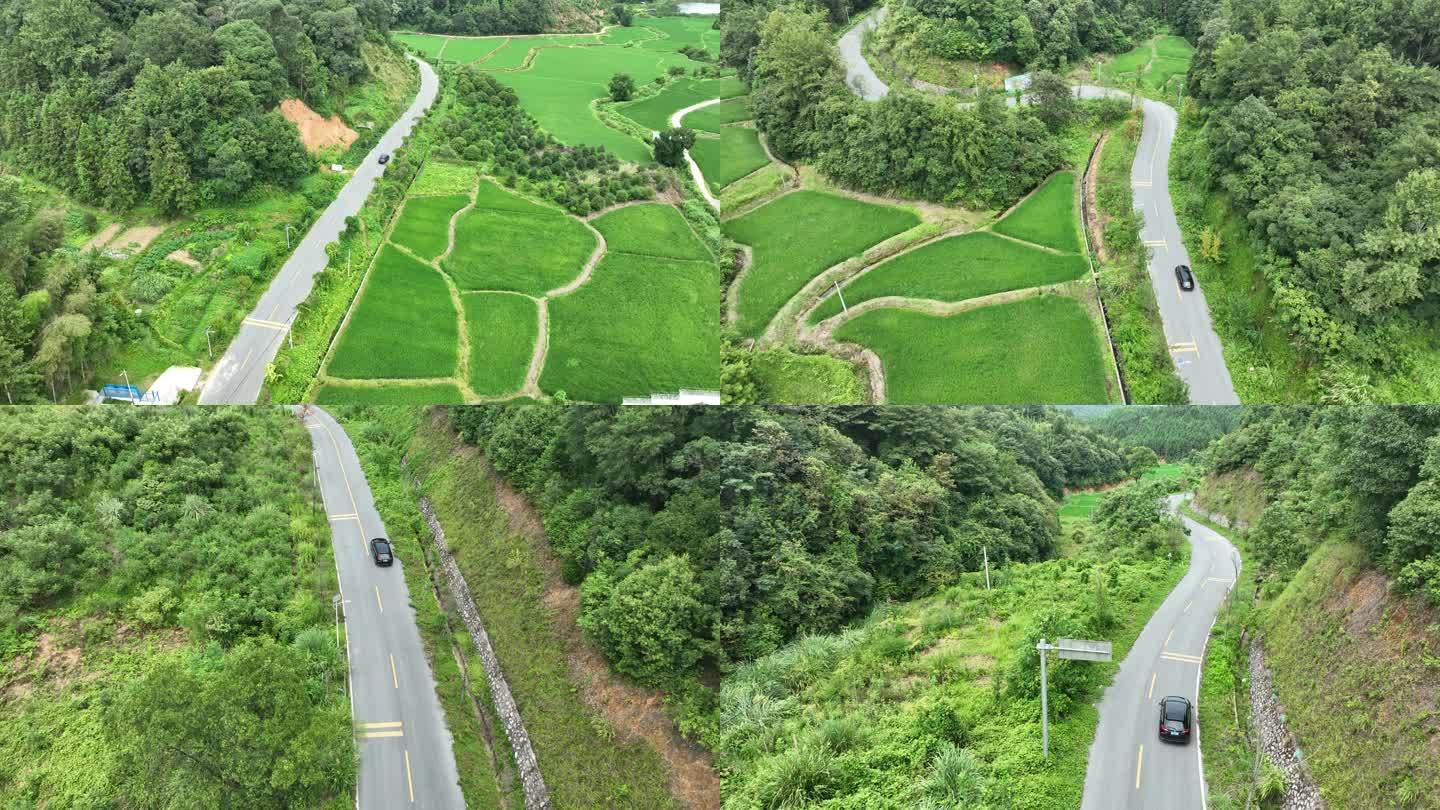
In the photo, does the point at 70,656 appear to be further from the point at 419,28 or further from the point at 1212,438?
the point at 419,28

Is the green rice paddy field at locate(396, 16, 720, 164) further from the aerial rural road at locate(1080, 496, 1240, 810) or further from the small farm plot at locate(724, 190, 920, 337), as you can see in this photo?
the aerial rural road at locate(1080, 496, 1240, 810)

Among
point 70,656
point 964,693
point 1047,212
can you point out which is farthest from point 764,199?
point 70,656

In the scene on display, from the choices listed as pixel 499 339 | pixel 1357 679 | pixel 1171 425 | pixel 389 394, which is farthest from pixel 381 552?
pixel 1171 425

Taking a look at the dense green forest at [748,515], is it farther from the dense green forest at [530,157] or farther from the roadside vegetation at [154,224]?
the dense green forest at [530,157]

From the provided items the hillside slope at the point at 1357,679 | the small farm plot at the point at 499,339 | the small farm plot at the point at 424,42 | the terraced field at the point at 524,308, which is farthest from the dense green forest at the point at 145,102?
the hillside slope at the point at 1357,679

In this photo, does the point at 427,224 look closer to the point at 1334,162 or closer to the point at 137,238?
the point at 137,238

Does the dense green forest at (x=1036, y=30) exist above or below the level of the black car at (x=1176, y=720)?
above

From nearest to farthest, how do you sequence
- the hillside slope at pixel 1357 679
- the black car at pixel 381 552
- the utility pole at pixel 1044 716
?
the hillside slope at pixel 1357 679 → the utility pole at pixel 1044 716 → the black car at pixel 381 552
